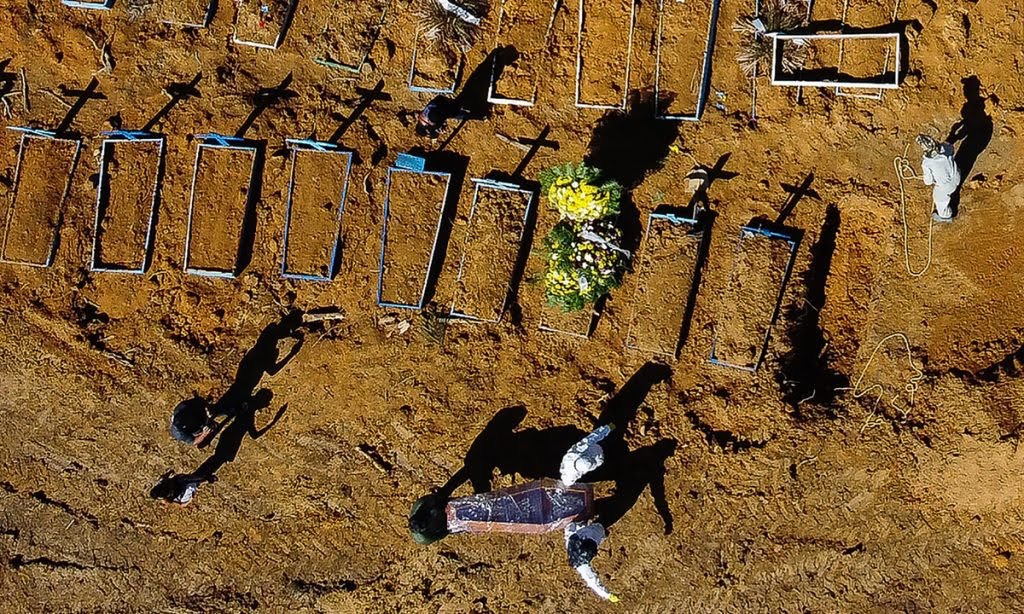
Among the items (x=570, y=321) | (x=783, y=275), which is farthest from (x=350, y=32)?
(x=783, y=275)

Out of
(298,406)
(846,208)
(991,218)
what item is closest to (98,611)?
(298,406)

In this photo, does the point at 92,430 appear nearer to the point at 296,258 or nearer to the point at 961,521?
the point at 296,258

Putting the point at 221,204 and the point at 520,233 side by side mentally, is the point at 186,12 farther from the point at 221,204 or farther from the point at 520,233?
the point at 520,233

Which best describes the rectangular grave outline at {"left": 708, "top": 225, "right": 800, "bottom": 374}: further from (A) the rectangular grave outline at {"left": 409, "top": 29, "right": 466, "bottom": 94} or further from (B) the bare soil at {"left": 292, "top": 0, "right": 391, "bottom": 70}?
(B) the bare soil at {"left": 292, "top": 0, "right": 391, "bottom": 70}

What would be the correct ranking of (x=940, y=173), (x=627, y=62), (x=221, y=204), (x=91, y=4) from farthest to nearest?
1. (x=221, y=204)
2. (x=91, y=4)
3. (x=627, y=62)
4. (x=940, y=173)

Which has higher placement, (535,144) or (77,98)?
(535,144)

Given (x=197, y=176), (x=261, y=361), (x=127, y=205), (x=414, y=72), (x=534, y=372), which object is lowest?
(x=261, y=361)

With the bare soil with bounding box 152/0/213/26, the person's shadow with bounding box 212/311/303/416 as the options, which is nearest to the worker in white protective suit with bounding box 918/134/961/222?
the person's shadow with bounding box 212/311/303/416
